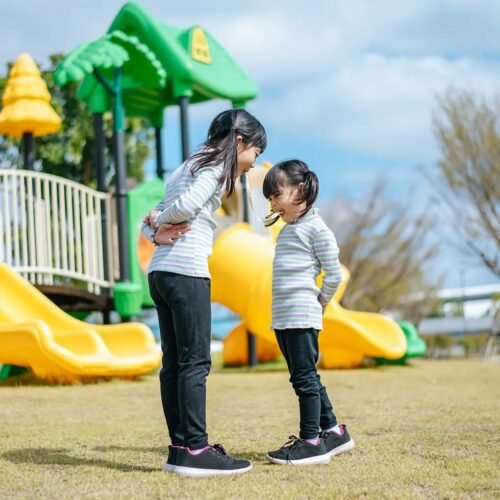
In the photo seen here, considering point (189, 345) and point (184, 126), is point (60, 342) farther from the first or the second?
point (189, 345)

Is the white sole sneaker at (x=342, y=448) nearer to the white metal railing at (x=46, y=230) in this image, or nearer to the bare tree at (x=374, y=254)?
the white metal railing at (x=46, y=230)

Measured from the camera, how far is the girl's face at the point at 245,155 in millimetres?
3514

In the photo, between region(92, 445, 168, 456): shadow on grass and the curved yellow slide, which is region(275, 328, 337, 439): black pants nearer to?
region(92, 445, 168, 456): shadow on grass

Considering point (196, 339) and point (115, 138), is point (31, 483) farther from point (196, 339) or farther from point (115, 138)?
point (115, 138)

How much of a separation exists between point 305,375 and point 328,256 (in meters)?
0.55

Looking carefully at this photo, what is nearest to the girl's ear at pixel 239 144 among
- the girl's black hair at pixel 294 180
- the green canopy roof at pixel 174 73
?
the girl's black hair at pixel 294 180

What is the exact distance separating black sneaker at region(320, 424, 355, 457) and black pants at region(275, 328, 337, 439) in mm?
89

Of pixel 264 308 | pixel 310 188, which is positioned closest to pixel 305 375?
pixel 310 188

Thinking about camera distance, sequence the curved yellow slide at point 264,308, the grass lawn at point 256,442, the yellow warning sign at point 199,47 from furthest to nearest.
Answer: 1. the yellow warning sign at point 199,47
2. the curved yellow slide at point 264,308
3. the grass lawn at point 256,442

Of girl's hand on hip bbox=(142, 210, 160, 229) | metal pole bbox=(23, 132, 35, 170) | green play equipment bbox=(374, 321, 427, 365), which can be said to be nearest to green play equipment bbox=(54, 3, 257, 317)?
metal pole bbox=(23, 132, 35, 170)

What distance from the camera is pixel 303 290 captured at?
3775 millimetres

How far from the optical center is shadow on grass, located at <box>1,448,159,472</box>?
3.55 metres

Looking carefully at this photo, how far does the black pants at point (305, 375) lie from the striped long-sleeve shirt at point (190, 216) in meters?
0.56

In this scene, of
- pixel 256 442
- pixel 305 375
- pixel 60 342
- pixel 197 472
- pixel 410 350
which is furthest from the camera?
pixel 410 350
